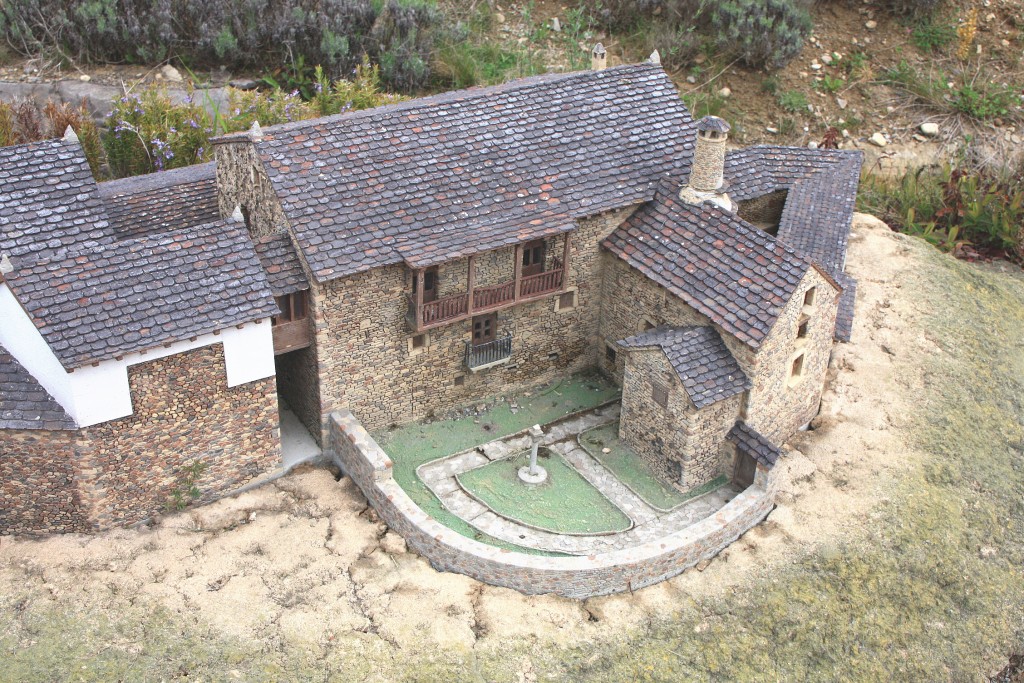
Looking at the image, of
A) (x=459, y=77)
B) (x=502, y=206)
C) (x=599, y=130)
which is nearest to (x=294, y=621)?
(x=502, y=206)

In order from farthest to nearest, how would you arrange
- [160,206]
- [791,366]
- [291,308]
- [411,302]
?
[160,206], [791,366], [411,302], [291,308]

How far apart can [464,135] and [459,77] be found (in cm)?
1476

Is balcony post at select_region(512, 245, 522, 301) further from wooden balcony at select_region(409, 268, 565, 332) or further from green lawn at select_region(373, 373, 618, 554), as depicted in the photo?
green lawn at select_region(373, 373, 618, 554)

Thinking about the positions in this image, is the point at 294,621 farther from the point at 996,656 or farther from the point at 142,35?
the point at 142,35

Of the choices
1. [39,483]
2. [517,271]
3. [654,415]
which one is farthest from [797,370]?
[39,483]

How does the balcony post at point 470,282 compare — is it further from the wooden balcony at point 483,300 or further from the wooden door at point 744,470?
the wooden door at point 744,470

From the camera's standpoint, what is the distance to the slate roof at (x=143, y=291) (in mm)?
20375

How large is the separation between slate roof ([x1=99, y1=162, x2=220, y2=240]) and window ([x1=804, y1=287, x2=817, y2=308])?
13.8 meters

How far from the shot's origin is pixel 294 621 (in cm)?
2123

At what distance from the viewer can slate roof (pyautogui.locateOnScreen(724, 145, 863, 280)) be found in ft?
92.6

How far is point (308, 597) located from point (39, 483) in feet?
19.0

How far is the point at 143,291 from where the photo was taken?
21234 mm

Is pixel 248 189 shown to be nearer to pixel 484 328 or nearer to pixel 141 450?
pixel 484 328

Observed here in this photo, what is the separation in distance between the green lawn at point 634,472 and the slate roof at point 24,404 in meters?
11.6
